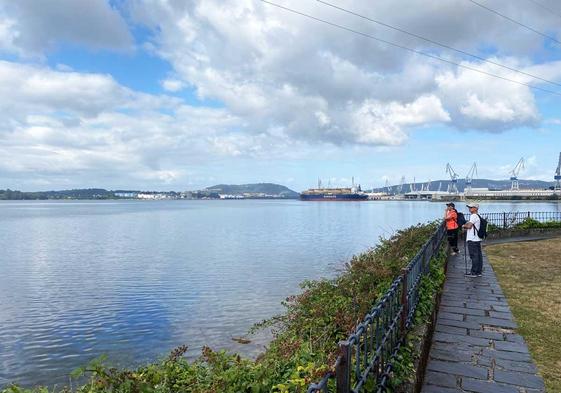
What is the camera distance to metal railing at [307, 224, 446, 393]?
8.84 feet

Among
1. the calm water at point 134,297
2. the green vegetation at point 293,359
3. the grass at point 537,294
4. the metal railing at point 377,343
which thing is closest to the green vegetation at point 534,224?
the grass at point 537,294

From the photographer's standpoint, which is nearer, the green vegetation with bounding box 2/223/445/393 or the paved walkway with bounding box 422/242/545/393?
the green vegetation with bounding box 2/223/445/393

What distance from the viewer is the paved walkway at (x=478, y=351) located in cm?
461

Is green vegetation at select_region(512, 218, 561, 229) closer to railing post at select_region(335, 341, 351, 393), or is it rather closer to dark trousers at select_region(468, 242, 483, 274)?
dark trousers at select_region(468, 242, 483, 274)

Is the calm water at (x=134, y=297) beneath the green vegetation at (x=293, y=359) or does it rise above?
beneath

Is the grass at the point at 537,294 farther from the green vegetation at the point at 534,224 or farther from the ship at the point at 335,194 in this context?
the ship at the point at 335,194

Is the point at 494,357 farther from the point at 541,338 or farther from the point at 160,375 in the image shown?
the point at 160,375

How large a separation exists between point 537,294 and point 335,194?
177824mm

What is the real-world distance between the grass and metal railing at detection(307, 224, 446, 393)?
1.70 meters

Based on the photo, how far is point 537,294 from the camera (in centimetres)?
867

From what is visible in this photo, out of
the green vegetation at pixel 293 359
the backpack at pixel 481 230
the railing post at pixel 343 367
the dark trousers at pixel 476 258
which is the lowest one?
the green vegetation at pixel 293 359

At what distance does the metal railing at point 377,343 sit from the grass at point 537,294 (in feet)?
5.59

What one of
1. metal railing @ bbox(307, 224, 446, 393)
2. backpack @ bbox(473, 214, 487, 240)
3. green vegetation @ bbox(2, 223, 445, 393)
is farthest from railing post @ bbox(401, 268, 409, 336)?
backpack @ bbox(473, 214, 487, 240)

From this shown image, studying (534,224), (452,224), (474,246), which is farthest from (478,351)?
(534,224)
